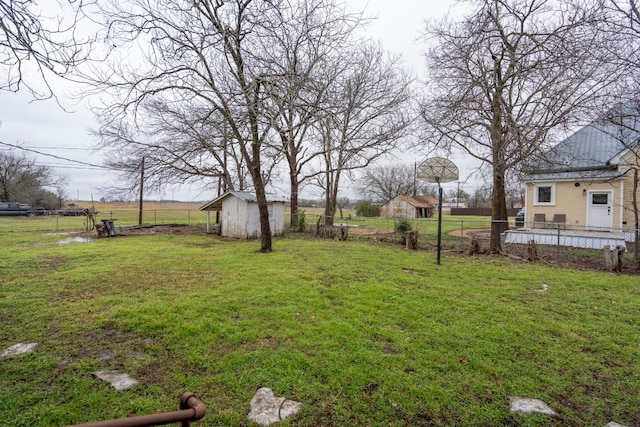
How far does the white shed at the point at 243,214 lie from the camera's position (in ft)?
44.4

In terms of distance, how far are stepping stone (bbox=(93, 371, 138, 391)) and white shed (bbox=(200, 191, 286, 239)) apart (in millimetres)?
10660

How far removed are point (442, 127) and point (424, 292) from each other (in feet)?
22.0

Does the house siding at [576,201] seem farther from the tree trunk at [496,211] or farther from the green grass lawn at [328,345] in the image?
the green grass lawn at [328,345]

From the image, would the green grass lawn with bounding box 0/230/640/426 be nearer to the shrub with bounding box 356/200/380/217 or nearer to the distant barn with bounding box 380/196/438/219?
the shrub with bounding box 356/200/380/217

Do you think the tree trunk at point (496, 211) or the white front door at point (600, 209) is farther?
the white front door at point (600, 209)

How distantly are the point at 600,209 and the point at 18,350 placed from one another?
17.2 m

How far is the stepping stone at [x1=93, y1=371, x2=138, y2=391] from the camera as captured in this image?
8.48ft

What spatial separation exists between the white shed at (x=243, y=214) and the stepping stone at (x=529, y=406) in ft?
38.6

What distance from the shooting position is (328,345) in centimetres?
333

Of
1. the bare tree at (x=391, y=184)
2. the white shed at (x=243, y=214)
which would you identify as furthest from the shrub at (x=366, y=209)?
the white shed at (x=243, y=214)

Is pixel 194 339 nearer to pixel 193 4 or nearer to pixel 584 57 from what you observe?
pixel 193 4

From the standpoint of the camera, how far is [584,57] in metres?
7.02

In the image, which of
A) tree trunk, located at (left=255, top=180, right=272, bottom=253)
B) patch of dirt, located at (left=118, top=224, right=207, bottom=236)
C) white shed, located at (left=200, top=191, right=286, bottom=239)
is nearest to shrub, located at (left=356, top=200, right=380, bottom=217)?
white shed, located at (left=200, top=191, right=286, bottom=239)

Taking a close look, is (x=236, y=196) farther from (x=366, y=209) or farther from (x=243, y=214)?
(x=366, y=209)
